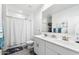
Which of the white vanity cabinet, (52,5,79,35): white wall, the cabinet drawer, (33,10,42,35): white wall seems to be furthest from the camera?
the white vanity cabinet

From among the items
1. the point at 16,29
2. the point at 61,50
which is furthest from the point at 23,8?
the point at 61,50

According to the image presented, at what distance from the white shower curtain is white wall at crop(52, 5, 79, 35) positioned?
66 cm

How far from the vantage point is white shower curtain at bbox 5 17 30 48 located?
133 centimetres

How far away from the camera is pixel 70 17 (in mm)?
1336

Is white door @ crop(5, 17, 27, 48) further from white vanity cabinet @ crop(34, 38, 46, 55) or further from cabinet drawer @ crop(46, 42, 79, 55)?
cabinet drawer @ crop(46, 42, 79, 55)

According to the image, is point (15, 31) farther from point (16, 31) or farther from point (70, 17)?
point (70, 17)

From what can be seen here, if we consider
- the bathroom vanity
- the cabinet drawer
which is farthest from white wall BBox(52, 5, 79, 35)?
the cabinet drawer

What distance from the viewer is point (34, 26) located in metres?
1.52

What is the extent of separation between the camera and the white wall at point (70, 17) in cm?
126

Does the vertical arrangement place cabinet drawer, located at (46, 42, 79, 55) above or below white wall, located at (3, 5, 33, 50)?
below

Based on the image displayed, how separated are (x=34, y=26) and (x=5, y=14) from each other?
0.60 meters

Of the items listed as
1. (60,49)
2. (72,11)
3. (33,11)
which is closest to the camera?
(60,49)
